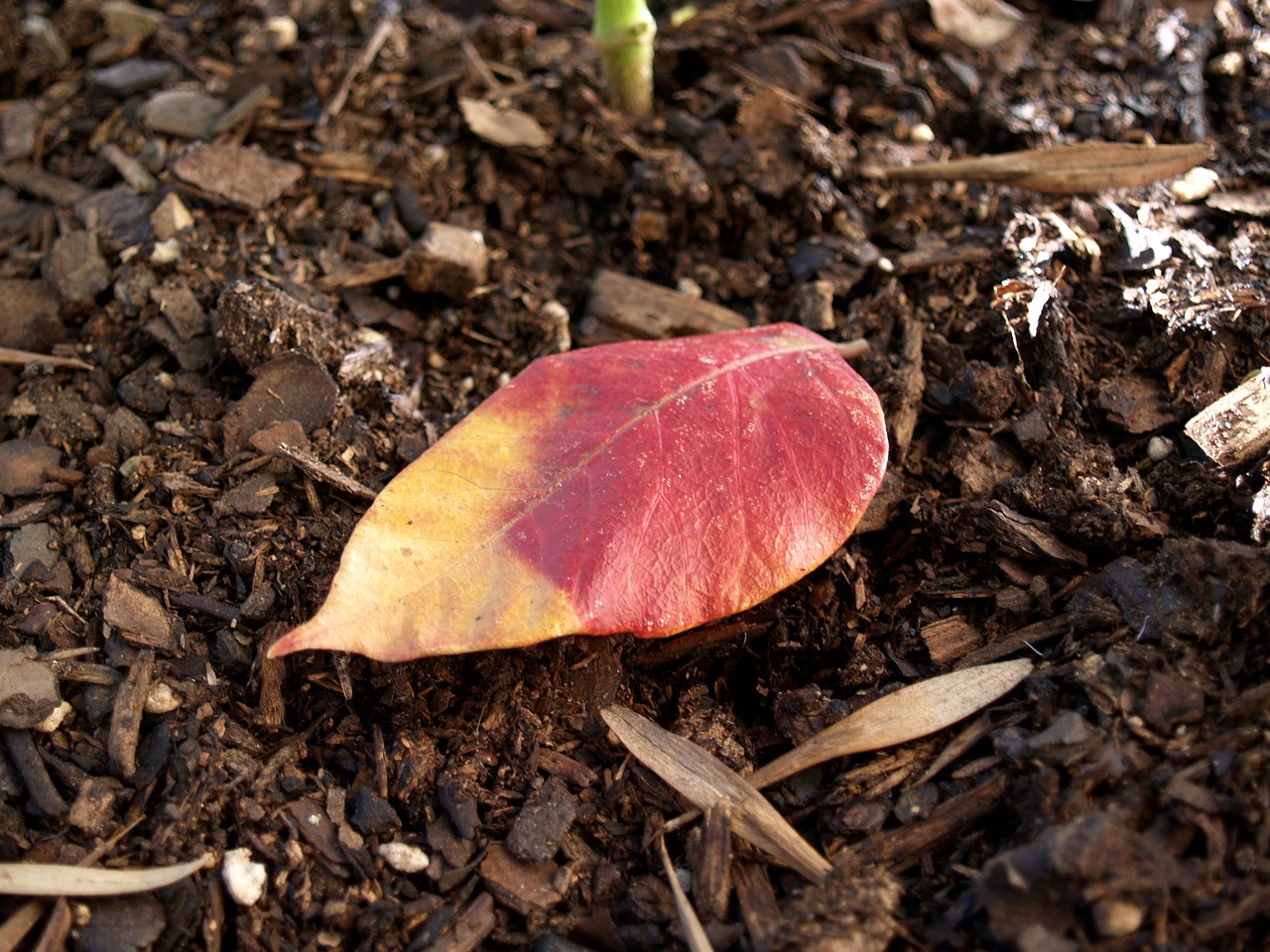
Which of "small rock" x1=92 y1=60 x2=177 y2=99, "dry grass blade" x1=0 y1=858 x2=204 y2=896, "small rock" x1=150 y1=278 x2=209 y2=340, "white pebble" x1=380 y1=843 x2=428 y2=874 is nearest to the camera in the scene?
"dry grass blade" x1=0 y1=858 x2=204 y2=896

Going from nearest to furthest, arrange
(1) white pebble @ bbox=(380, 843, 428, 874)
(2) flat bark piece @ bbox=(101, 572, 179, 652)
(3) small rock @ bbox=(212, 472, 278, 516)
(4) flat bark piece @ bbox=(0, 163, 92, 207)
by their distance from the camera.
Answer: (1) white pebble @ bbox=(380, 843, 428, 874) → (2) flat bark piece @ bbox=(101, 572, 179, 652) → (3) small rock @ bbox=(212, 472, 278, 516) → (4) flat bark piece @ bbox=(0, 163, 92, 207)

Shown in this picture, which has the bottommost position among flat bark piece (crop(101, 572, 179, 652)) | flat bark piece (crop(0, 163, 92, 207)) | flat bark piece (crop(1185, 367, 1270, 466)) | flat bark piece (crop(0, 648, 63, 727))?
flat bark piece (crop(0, 648, 63, 727))

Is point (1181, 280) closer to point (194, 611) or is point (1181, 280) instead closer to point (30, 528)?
point (194, 611)

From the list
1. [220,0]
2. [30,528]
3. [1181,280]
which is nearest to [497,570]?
[30,528]

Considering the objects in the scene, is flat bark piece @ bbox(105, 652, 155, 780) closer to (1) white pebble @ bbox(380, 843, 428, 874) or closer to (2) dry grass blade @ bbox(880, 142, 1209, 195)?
(1) white pebble @ bbox(380, 843, 428, 874)

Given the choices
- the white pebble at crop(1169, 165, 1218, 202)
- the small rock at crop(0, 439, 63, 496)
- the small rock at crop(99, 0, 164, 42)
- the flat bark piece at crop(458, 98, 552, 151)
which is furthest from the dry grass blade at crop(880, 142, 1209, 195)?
the small rock at crop(99, 0, 164, 42)

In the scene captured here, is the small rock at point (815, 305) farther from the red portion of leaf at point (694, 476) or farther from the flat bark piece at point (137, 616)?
the flat bark piece at point (137, 616)
